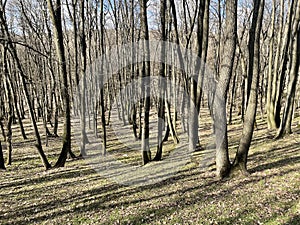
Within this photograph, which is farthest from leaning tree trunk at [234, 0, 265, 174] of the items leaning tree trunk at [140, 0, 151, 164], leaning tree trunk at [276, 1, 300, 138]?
leaning tree trunk at [276, 1, 300, 138]

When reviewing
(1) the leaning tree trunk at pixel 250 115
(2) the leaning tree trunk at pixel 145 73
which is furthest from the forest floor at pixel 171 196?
(2) the leaning tree trunk at pixel 145 73

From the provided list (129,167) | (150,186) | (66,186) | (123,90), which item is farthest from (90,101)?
(150,186)

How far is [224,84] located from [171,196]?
3261 mm

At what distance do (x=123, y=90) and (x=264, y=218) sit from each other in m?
21.1

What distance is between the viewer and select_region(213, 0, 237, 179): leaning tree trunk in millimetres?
6770

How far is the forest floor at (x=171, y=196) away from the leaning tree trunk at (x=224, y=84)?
1.81 feet

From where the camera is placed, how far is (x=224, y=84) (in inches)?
274

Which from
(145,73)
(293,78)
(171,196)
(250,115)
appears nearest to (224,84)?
(250,115)

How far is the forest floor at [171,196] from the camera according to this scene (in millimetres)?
5316

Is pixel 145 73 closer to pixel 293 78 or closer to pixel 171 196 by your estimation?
pixel 171 196

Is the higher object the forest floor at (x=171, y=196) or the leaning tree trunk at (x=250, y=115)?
the leaning tree trunk at (x=250, y=115)

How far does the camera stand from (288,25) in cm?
1228

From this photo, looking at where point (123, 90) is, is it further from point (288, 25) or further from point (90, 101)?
point (288, 25)

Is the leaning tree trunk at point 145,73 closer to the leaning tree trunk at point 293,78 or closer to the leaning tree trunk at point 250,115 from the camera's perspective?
the leaning tree trunk at point 250,115
